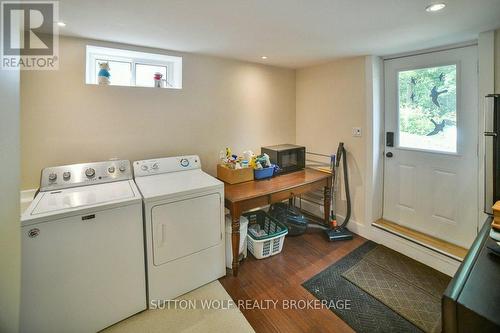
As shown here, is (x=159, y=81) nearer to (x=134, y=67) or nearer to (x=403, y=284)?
(x=134, y=67)

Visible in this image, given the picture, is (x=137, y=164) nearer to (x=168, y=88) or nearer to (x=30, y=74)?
(x=168, y=88)

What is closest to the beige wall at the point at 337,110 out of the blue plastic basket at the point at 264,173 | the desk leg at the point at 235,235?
the blue plastic basket at the point at 264,173

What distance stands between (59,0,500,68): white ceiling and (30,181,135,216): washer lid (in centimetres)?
123

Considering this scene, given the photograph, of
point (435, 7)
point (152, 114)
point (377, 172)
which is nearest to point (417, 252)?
point (377, 172)

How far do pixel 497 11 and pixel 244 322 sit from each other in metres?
2.69

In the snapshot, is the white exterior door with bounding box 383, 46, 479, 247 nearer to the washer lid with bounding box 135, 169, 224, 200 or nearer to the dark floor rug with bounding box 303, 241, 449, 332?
the dark floor rug with bounding box 303, 241, 449, 332

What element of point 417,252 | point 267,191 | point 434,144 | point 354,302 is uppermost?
point 434,144

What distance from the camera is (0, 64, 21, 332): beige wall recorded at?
0.97 meters

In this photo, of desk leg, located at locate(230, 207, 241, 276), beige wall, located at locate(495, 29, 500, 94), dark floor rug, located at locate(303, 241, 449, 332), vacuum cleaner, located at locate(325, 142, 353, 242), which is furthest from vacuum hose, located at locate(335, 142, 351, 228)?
desk leg, located at locate(230, 207, 241, 276)

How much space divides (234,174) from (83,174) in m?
1.34

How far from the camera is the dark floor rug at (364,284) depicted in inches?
65.8

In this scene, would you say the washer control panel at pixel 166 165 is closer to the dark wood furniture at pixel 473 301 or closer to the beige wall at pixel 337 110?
the beige wall at pixel 337 110

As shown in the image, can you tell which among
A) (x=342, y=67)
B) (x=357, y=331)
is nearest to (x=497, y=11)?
(x=342, y=67)

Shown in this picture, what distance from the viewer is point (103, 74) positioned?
7.09ft
